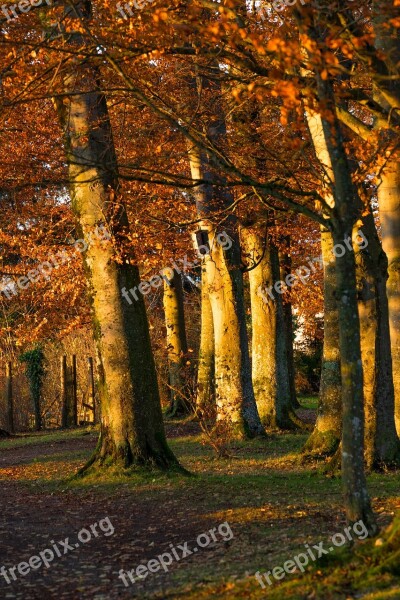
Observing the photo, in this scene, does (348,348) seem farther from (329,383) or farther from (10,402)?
(10,402)

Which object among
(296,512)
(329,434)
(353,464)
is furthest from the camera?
(329,434)

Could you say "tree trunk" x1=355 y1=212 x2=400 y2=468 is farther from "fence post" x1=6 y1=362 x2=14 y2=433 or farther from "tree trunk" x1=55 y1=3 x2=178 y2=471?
"fence post" x1=6 y1=362 x2=14 y2=433

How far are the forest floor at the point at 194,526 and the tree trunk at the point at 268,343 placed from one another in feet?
15.4

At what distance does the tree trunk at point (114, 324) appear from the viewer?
1245cm

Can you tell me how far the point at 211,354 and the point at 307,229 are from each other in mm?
4389

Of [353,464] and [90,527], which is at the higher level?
[353,464]

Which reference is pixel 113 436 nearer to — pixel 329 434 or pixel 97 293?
pixel 97 293

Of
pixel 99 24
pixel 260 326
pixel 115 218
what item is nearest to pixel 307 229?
pixel 260 326

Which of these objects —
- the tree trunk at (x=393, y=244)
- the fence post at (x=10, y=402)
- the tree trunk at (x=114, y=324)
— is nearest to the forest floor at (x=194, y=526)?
the tree trunk at (x=114, y=324)

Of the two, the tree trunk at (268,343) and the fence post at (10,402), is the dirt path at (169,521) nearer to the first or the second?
the tree trunk at (268,343)

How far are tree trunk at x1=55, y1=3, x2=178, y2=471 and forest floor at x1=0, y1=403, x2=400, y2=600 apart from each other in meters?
0.60

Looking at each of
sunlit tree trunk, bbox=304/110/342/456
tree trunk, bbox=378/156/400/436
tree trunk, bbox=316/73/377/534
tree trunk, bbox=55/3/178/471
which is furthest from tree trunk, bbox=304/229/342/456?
tree trunk, bbox=316/73/377/534

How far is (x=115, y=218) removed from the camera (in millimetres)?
12820

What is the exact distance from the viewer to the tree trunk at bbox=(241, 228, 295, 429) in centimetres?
2022
